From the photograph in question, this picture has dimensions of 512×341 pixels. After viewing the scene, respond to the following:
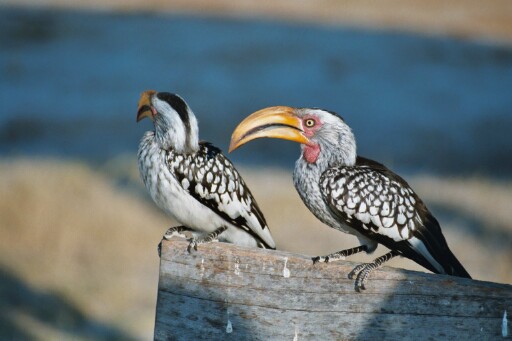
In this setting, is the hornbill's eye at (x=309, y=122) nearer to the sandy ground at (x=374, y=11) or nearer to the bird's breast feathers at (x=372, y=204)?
the bird's breast feathers at (x=372, y=204)

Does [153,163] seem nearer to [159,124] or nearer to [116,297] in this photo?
[159,124]

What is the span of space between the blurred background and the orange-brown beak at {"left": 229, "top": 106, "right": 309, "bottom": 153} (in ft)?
8.07

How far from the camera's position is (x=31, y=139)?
8.66 m

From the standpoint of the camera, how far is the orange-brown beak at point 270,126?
290cm

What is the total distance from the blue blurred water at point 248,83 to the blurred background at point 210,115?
0.09ft

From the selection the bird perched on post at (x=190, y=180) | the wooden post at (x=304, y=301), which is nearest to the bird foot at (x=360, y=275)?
the wooden post at (x=304, y=301)

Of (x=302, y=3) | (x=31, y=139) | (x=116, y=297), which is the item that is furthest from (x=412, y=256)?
(x=302, y=3)

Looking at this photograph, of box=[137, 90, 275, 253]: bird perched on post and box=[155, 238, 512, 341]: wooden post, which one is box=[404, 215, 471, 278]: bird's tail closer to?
box=[155, 238, 512, 341]: wooden post

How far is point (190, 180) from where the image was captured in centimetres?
354

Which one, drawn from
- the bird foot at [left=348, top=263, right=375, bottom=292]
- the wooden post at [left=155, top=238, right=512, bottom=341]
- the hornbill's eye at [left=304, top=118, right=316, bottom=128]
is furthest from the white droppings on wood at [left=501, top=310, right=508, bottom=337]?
the hornbill's eye at [left=304, top=118, right=316, bottom=128]

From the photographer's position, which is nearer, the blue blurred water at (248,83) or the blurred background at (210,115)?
the blurred background at (210,115)

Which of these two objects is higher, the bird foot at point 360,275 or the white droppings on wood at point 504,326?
the bird foot at point 360,275

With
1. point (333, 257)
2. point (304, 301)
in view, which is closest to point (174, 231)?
point (333, 257)

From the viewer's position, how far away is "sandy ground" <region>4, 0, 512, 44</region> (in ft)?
37.6
